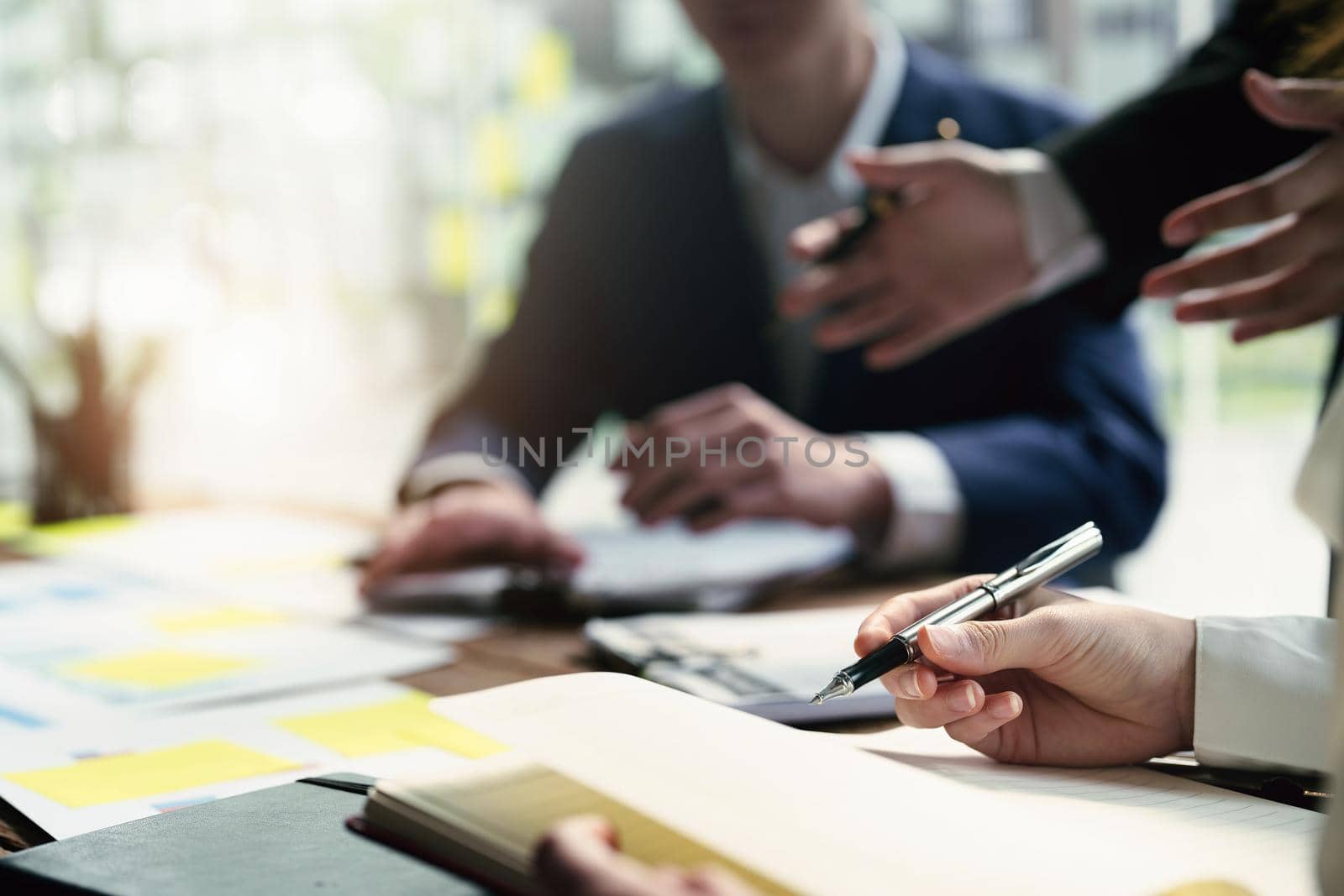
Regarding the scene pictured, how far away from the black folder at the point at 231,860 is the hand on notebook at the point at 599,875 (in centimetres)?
6

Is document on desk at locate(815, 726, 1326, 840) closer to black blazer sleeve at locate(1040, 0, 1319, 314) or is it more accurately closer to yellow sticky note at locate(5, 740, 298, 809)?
yellow sticky note at locate(5, 740, 298, 809)

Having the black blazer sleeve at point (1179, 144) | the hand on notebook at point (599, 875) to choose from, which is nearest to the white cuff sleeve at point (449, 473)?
the black blazer sleeve at point (1179, 144)

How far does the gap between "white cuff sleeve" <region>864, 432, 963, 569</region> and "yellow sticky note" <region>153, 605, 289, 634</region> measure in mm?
481

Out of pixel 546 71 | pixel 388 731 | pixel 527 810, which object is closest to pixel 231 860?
pixel 527 810

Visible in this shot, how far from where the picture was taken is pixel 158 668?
0.75m

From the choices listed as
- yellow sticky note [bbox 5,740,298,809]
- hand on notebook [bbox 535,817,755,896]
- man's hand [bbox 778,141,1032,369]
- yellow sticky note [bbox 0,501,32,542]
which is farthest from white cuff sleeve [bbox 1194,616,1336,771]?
yellow sticky note [bbox 0,501,32,542]

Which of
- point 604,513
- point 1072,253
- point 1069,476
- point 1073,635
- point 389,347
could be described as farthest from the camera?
point 389,347

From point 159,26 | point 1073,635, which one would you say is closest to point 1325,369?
point 1073,635

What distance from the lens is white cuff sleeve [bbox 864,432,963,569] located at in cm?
100

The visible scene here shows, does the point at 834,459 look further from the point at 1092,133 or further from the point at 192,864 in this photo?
the point at 192,864

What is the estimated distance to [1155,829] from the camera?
402mm

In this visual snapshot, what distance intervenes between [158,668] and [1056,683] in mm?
541

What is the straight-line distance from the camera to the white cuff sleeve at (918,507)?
39.3 inches

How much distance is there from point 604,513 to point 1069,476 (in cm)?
151
